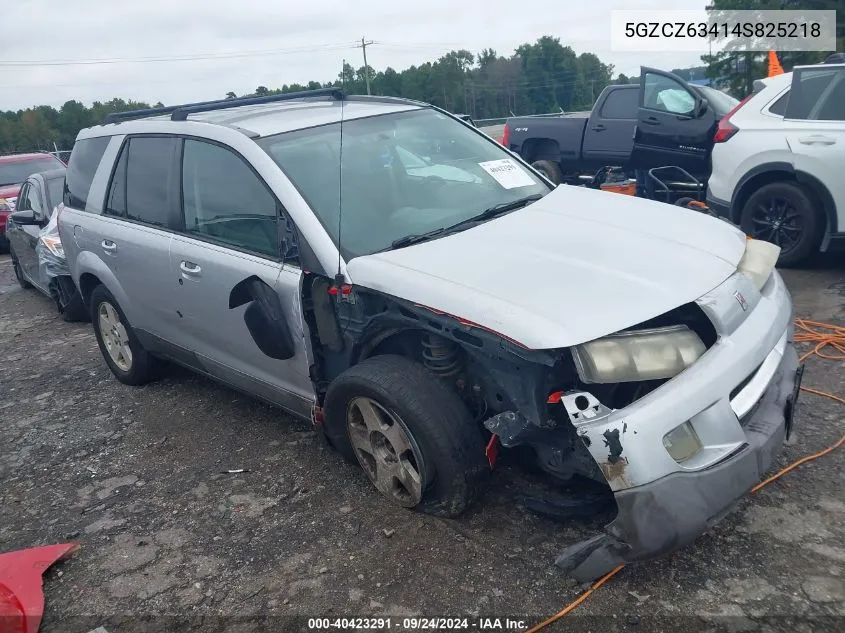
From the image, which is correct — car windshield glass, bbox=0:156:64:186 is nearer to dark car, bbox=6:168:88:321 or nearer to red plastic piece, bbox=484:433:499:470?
dark car, bbox=6:168:88:321

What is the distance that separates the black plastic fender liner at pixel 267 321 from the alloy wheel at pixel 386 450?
18.8 inches

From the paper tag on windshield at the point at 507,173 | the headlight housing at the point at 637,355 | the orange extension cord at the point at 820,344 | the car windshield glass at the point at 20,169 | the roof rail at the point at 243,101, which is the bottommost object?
the orange extension cord at the point at 820,344

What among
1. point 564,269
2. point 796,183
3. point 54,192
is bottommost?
point 796,183

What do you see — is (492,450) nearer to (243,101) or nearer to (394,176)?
(394,176)

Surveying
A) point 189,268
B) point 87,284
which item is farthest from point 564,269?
point 87,284

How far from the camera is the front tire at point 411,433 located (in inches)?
113

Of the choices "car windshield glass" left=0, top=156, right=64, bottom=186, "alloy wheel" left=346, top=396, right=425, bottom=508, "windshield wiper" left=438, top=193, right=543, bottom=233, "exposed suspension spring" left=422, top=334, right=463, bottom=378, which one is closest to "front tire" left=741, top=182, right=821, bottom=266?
"windshield wiper" left=438, top=193, right=543, bottom=233

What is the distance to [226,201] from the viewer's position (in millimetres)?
3742

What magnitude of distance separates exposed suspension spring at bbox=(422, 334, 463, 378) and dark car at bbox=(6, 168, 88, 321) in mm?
4864

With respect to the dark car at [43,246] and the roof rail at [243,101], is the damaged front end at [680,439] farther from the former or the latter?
the dark car at [43,246]

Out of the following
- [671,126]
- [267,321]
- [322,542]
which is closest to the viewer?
[322,542]

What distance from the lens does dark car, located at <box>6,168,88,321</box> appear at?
7.20 meters

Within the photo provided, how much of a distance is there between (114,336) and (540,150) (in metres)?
7.46

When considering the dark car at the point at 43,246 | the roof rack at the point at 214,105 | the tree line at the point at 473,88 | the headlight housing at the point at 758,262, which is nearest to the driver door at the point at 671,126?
the roof rack at the point at 214,105
